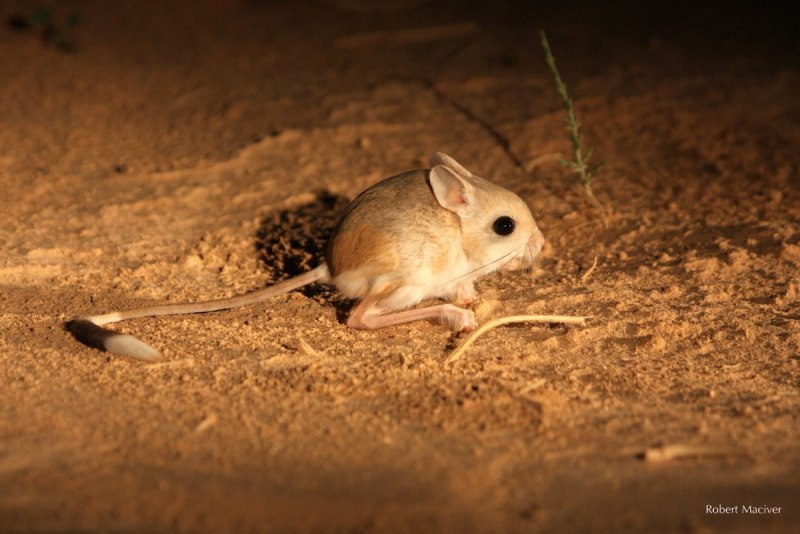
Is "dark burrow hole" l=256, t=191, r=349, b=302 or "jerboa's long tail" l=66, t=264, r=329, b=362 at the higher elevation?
"dark burrow hole" l=256, t=191, r=349, b=302

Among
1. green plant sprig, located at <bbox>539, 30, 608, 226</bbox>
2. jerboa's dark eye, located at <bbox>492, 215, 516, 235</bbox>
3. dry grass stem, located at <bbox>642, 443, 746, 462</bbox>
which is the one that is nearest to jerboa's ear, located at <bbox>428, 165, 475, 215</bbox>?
jerboa's dark eye, located at <bbox>492, 215, 516, 235</bbox>

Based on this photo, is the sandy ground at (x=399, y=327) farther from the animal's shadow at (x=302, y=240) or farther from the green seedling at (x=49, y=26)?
the green seedling at (x=49, y=26)

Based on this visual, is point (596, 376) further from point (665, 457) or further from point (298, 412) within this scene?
point (298, 412)

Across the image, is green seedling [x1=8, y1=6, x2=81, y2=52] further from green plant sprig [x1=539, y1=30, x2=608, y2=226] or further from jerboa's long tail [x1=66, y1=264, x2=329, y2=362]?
jerboa's long tail [x1=66, y1=264, x2=329, y2=362]

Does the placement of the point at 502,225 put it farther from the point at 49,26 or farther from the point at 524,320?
the point at 49,26

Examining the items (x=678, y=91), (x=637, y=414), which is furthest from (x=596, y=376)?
(x=678, y=91)

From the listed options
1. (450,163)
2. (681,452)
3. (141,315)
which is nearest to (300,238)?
(450,163)

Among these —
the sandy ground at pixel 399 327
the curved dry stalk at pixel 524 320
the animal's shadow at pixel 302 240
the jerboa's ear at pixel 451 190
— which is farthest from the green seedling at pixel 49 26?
the curved dry stalk at pixel 524 320
